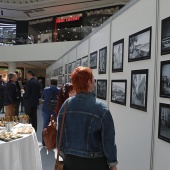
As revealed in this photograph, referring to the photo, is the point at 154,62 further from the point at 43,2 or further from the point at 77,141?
the point at 43,2

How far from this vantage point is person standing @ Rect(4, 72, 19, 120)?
7160 millimetres

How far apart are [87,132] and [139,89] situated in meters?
1.22

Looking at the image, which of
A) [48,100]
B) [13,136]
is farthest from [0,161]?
[48,100]

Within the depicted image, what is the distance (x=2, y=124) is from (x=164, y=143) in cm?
260

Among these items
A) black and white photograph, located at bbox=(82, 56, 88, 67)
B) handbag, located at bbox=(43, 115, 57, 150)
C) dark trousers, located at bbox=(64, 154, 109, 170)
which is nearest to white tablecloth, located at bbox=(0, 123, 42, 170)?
handbag, located at bbox=(43, 115, 57, 150)

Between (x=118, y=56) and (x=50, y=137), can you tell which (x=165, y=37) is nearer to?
(x=118, y=56)

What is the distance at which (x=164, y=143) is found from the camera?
2504 millimetres

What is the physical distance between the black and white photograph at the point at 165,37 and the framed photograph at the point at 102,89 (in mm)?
2093

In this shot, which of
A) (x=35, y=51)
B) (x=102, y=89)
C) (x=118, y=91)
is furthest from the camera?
(x=35, y=51)

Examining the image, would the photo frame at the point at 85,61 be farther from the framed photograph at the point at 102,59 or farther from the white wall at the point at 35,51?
the white wall at the point at 35,51

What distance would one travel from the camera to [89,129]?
6.88ft

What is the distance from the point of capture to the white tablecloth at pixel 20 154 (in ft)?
10.0

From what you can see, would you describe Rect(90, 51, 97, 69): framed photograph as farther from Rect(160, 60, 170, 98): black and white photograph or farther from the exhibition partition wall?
Rect(160, 60, 170, 98): black and white photograph

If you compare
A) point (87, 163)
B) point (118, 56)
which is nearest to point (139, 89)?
point (118, 56)
